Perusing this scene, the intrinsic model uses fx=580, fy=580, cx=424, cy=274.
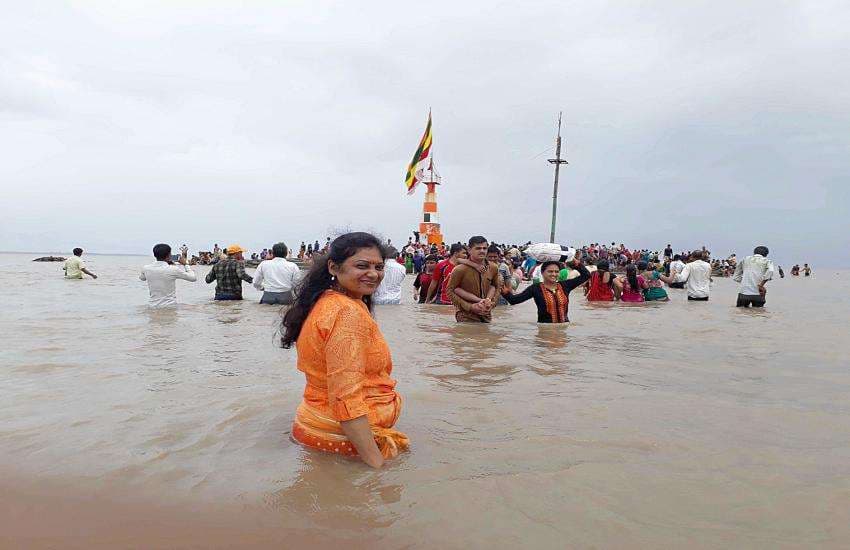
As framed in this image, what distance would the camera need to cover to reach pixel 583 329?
338 inches

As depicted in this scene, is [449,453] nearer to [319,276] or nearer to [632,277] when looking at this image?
[319,276]

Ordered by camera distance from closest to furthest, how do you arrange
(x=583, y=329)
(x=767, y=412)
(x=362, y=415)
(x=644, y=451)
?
(x=362, y=415), (x=644, y=451), (x=767, y=412), (x=583, y=329)

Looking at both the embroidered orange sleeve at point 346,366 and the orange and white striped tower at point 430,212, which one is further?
the orange and white striped tower at point 430,212

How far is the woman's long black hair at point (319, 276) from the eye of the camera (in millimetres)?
2742

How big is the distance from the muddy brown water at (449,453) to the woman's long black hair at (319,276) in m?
0.70

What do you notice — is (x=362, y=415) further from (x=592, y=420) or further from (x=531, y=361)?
(x=531, y=361)

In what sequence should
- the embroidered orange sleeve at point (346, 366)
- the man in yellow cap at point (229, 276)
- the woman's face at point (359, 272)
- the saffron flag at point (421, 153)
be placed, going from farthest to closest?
1. the saffron flag at point (421, 153)
2. the man in yellow cap at point (229, 276)
3. the woman's face at point (359, 272)
4. the embroidered orange sleeve at point (346, 366)

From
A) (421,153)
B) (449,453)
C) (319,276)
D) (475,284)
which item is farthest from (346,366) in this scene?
Answer: (421,153)

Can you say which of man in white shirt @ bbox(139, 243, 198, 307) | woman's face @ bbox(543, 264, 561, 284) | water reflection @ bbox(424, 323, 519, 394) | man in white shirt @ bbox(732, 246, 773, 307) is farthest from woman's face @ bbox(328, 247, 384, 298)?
man in white shirt @ bbox(732, 246, 773, 307)

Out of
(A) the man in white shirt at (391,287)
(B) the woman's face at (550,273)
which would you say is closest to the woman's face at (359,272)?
(B) the woman's face at (550,273)

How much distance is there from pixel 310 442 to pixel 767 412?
10.3 ft

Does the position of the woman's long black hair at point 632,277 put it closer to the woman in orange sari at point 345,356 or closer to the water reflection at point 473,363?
the water reflection at point 473,363

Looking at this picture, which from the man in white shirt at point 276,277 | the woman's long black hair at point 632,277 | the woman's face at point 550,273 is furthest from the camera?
the woman's long black hair at point 632,277

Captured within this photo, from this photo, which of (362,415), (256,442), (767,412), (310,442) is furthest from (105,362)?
(767,412)
